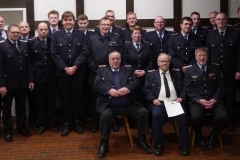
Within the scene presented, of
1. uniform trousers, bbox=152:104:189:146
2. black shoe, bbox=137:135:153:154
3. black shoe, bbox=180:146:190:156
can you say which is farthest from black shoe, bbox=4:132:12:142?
black shoe, bbox=180:146:190:156

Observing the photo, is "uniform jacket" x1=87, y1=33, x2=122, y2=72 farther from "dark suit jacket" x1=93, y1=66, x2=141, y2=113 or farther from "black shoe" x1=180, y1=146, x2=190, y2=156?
"black shoe" x1=180, y1=146, x2=190, y2=156

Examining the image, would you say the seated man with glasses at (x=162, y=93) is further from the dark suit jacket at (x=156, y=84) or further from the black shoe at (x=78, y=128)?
the black shoe at (x=78, y=128)

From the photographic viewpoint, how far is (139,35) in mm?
5016

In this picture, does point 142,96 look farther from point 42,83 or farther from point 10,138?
point 10,138

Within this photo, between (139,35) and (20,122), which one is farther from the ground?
(139,35)

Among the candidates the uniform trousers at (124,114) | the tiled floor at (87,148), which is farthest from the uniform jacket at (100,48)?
the tiled floor at (87,148)

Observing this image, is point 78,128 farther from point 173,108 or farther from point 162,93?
point 173,108

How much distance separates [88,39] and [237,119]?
274 centimetres

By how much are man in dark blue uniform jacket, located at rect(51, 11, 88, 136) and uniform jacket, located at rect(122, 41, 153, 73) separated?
0.60 meters

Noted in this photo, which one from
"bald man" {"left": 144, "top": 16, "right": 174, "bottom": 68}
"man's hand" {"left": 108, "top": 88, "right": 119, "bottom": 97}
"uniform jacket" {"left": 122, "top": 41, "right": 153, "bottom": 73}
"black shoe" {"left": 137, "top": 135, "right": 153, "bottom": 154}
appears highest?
"bald man" {"left": 144, "top": 16, "right": 174, "bottom": 68}

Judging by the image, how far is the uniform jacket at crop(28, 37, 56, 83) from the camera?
5023mm

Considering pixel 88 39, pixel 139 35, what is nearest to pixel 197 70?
pixel 139 35

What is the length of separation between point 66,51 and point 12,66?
0.78m

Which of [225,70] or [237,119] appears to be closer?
[225,70]
